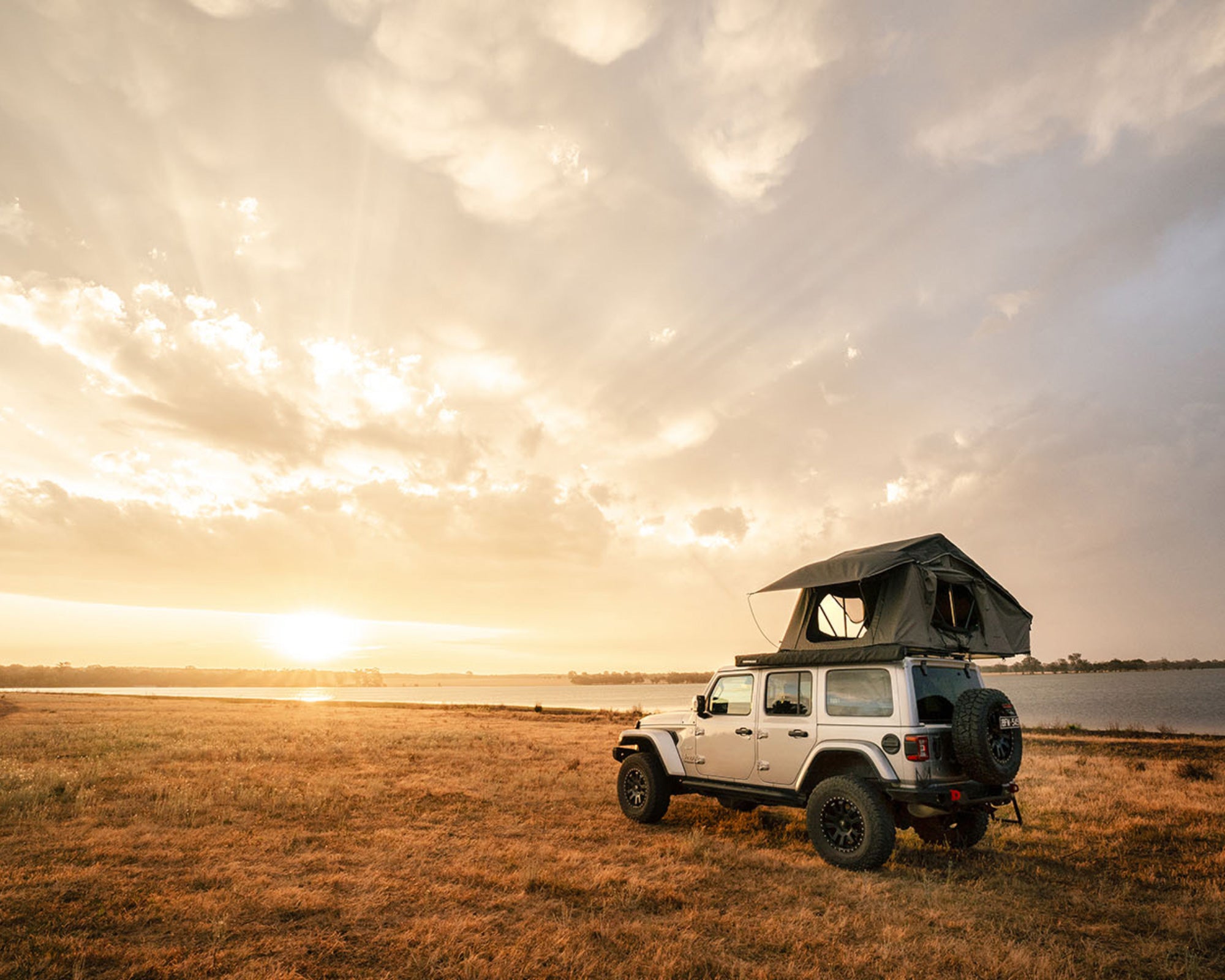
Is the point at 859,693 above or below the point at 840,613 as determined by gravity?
below

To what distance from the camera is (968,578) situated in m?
9.83

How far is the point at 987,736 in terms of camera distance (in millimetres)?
7984

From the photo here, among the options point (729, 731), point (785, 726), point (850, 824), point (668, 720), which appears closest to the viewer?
point (850, 824)

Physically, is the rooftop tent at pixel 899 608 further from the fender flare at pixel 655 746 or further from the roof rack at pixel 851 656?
the fender flare at pixel 655 746

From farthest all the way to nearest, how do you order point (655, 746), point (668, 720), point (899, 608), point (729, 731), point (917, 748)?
point (668, 720)
point (655, 746)
point (729, 731)
point (899, 608)
point (917, 748)

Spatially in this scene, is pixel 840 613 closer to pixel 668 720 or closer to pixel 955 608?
pixel 955 608

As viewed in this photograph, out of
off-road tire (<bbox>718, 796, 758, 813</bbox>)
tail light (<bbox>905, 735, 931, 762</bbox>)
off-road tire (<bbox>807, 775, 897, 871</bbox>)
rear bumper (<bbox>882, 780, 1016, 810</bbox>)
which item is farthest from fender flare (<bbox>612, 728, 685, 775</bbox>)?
tail light (<bbox>905, 735, 931, 762</bbox>)

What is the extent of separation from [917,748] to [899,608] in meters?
1.80

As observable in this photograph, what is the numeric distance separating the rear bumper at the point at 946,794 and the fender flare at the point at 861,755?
13cm

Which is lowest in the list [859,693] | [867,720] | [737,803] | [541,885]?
[541,885]

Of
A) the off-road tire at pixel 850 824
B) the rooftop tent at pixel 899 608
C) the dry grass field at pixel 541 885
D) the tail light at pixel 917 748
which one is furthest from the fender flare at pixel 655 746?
the tail light at pixel 917 748

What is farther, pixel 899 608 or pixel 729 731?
pixel 729 731

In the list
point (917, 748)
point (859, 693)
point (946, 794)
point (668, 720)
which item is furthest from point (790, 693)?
point (668, 720)

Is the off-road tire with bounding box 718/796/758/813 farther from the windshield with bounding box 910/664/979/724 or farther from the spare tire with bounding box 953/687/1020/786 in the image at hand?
the spare tire with bounding box 953/687/1020/786
